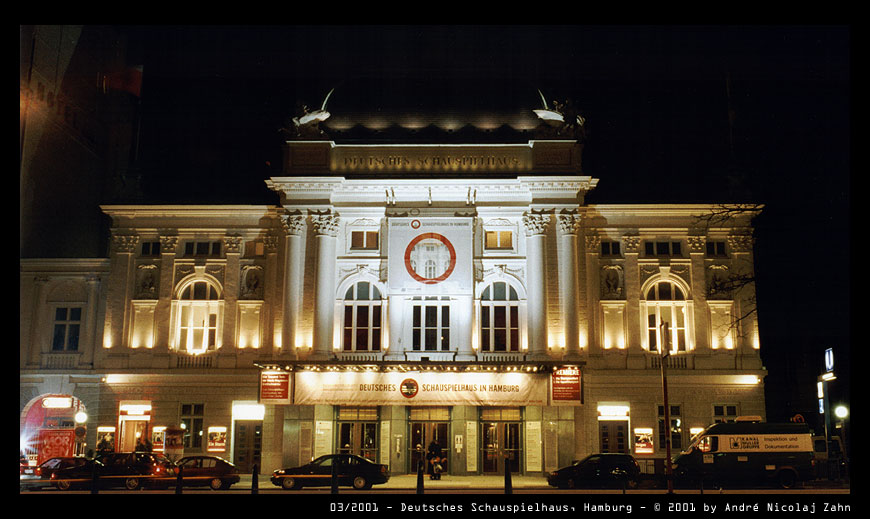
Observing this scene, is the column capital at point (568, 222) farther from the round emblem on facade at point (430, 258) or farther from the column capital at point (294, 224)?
the column capital at point (294, 224)

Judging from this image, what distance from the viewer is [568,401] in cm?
3722

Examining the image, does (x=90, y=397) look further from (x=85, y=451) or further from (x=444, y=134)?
(x=444, y=134)

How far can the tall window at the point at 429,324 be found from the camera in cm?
3956

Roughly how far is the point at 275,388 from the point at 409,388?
6.29m

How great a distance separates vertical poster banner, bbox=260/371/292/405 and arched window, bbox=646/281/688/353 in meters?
17.8

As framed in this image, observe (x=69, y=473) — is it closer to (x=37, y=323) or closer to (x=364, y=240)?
(x=37, y=323)

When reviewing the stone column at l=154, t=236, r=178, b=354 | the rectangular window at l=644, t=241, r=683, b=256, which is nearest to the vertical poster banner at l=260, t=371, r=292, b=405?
the stone column at l=154, t=236, r=178, b=354

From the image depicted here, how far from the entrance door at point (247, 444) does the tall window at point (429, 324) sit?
874cm

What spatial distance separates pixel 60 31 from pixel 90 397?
71.4 ft

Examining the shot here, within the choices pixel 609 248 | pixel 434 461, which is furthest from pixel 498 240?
pixel 434 461

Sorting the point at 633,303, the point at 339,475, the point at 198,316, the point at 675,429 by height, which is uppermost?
the point at 633,303

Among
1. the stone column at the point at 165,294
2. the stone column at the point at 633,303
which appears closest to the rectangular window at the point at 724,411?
the stone column at the point at 633,303

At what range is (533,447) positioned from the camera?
1516 inches
